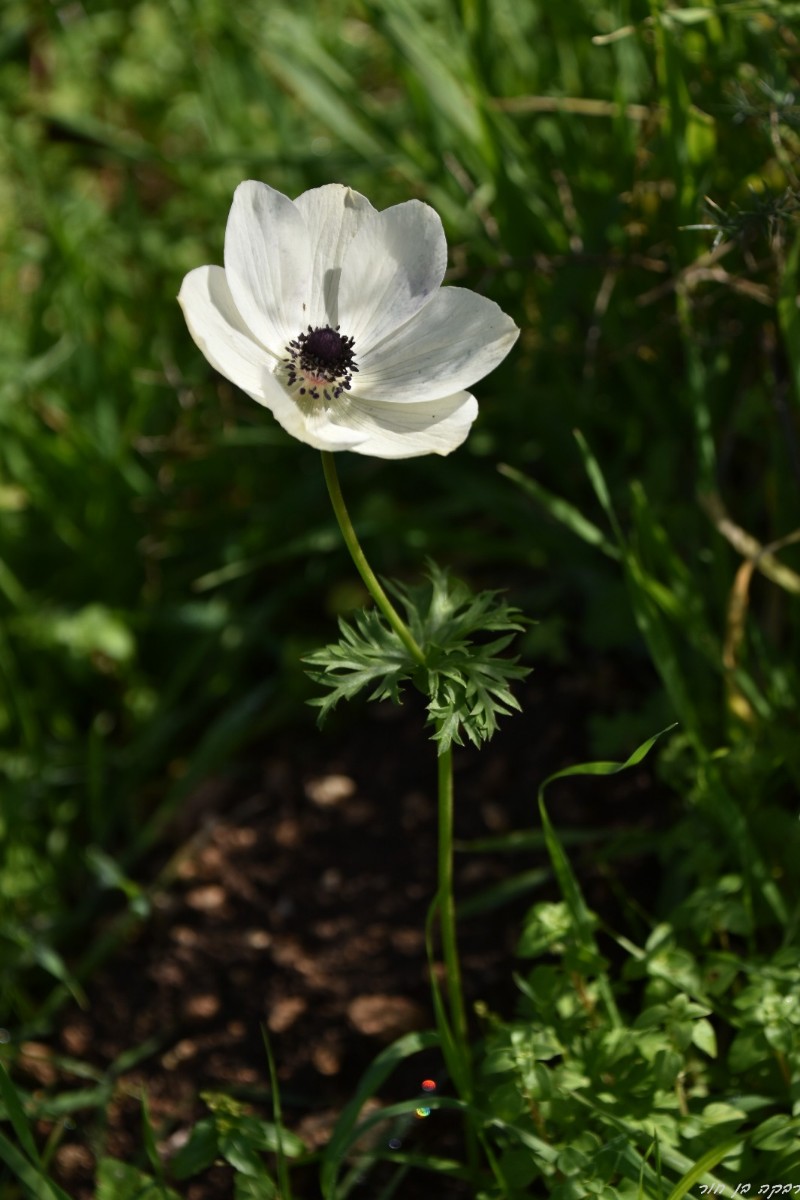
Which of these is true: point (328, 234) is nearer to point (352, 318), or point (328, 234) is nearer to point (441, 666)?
point (352, 318)

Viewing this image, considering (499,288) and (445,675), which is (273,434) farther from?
(445,675)

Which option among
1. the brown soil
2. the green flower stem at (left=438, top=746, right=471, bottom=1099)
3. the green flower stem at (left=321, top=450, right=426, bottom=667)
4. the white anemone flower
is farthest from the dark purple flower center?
the brown soil

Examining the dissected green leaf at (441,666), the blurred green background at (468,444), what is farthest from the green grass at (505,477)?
the dissected green leaf at (441,666)

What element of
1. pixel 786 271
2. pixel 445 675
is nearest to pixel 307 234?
pixel 445 675

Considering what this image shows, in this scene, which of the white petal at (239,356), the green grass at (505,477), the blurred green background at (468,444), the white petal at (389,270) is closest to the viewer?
the white petal at (239,356)

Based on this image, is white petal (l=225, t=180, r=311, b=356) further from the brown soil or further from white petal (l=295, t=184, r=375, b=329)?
the brown soil

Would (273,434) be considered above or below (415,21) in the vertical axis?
below

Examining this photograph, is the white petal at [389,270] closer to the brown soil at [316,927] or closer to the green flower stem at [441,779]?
the green flower stem at [441,779]
